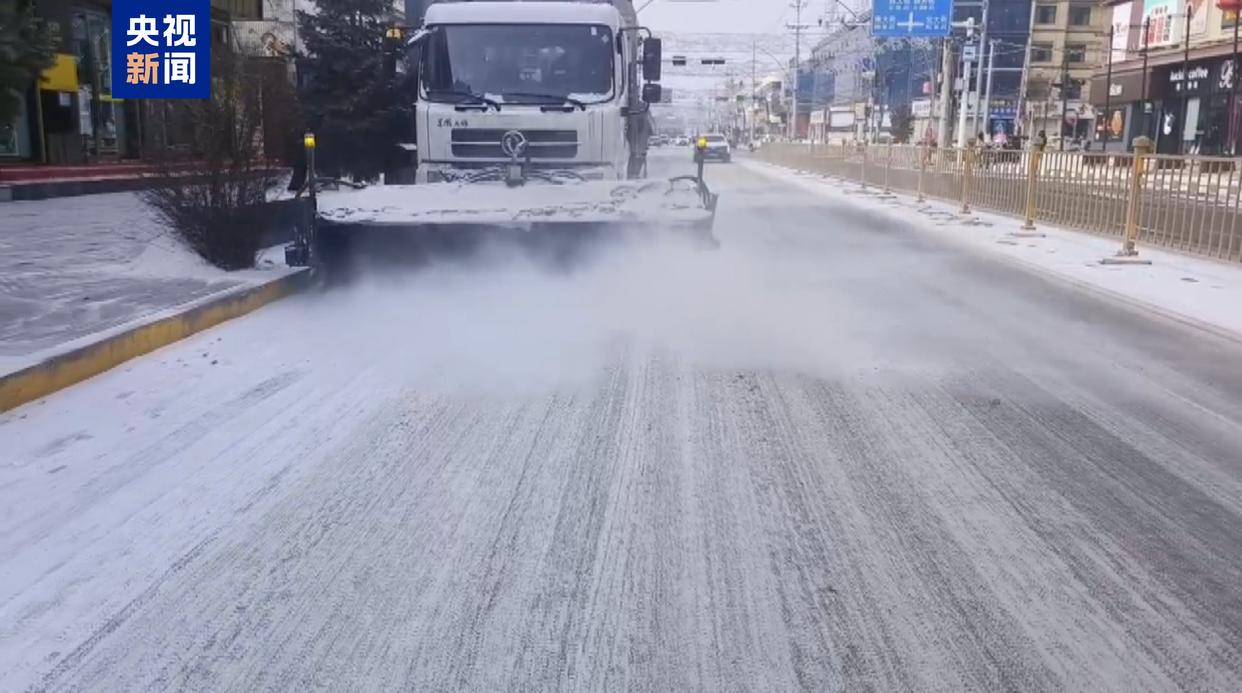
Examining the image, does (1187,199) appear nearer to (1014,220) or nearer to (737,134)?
(1014,220)

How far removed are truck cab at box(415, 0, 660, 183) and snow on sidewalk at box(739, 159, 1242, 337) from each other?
234 inches

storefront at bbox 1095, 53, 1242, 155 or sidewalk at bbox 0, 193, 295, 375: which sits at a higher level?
storefront at bbox 1095, 53, 1242, 155

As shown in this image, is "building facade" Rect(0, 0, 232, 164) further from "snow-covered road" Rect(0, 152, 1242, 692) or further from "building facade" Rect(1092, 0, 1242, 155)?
"building facade" Rect(1092, 0, 1242, 155)

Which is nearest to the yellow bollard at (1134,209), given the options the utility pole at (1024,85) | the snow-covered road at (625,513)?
the snow-covered road at (625,513)

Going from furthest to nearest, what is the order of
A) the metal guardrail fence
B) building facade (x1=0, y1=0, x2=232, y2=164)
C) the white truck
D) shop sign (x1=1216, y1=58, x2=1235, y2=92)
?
1. shop sign (x1=1216, y1=58, x2=1235, y2=92)
2. building facade (x1=0, y1=0, x2=232, y2=164)
3. the metal guardrail fence
4. the white truck

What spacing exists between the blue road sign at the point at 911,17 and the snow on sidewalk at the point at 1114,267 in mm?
12019

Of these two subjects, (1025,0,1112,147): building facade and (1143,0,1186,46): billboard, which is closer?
(1143,0,1186,46): billboard

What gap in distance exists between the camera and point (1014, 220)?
21266 mm

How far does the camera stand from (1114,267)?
1391 centimetres

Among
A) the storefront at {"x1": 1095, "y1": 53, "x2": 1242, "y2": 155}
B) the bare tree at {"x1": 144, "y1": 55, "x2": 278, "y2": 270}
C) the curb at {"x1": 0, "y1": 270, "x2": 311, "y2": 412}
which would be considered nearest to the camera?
the curb at {"x1": 0, "y1": 270, "x2": 311, "y2": 412}

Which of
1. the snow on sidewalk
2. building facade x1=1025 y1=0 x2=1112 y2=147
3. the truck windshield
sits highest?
building facade x1=1025 y1=0 x2=1112 y2=147

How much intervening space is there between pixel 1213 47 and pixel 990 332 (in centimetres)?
4035

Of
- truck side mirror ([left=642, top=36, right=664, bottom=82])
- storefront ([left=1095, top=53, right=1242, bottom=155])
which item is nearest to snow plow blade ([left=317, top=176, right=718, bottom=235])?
truck side mirror ([left=642, top=36, right=664, bottom=82])

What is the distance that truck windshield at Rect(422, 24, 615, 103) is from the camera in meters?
11.8
